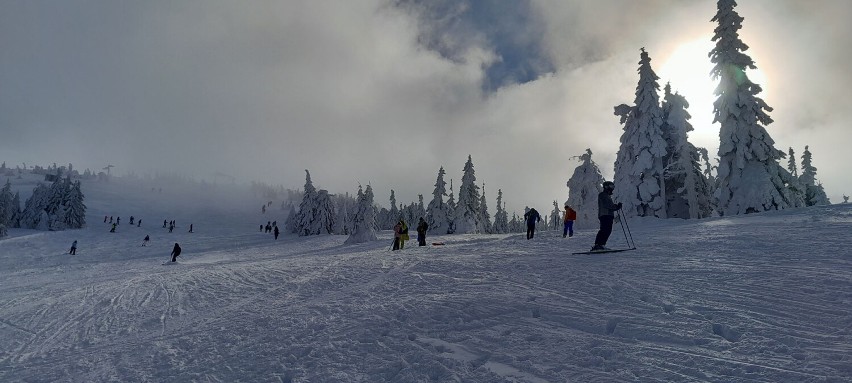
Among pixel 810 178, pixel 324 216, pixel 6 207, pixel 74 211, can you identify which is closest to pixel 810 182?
pixel 810 178

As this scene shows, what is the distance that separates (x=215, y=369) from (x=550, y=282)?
652cm

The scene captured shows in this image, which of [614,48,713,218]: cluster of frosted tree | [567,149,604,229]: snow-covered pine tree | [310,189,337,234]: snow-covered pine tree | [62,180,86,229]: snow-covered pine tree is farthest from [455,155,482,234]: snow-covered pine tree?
[62,180,86,229]: snow-covered pine tree

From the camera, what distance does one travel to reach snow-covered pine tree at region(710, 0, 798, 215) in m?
26.2

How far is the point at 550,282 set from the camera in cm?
916

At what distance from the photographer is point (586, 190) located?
44.8 meters

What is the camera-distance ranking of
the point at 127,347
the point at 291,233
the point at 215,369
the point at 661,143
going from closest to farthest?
the point at 215,369, the point at 127,347, the point at 661,143, the point at 291,233

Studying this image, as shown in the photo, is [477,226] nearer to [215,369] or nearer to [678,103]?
[678,103]

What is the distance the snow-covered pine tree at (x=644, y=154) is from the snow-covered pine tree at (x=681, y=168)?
1127 millimetres

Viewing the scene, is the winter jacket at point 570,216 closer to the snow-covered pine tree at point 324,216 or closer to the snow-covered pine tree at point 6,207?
the snow-covered pine tree at point 324,216

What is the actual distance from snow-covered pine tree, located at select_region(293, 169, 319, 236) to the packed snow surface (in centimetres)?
4809

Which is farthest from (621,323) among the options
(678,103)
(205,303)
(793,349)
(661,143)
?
(678,103)

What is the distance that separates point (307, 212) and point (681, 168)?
47267 mm

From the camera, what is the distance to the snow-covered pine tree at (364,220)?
38.8m

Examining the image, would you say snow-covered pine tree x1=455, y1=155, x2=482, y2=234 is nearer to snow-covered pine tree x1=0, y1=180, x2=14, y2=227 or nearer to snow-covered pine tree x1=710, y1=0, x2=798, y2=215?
snow-covered pine tree x1=710, y1=0, x2=798, y2=215
